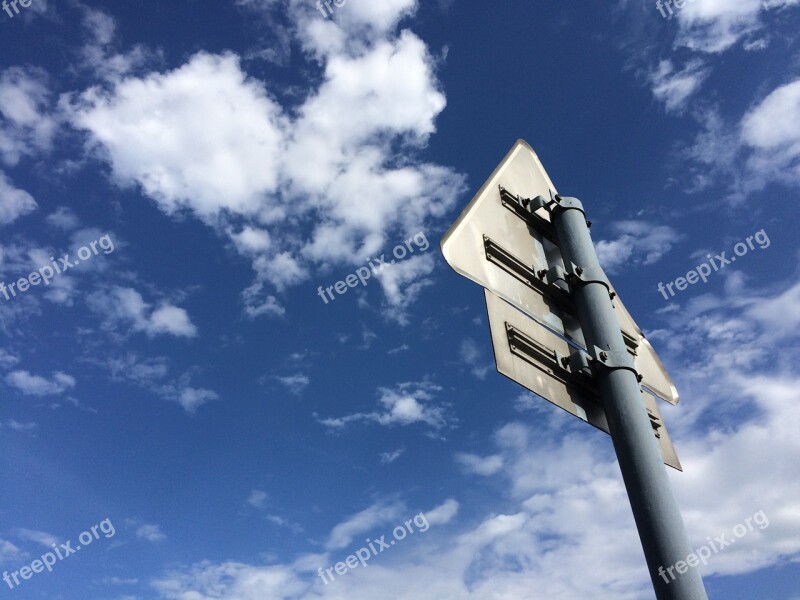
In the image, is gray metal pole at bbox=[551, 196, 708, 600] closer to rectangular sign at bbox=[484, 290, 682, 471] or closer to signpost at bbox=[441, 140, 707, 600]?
signpost at bbox=[441, 140, 707, 600]

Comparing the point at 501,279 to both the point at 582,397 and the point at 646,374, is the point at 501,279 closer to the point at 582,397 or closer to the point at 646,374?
the point at 582,397

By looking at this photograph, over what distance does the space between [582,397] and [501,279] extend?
73 cm

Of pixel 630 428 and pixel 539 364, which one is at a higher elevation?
pixel 539 364

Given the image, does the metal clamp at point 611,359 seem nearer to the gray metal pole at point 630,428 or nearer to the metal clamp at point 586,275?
the gray metal pole at point 630,428

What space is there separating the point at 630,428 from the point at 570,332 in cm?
78

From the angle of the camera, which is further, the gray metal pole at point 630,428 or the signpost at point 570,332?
the signpost at point 570,332

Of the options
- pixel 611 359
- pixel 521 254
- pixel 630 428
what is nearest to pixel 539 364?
pixel 611 359

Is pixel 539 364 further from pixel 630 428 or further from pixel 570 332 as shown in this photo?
pixel 630 428

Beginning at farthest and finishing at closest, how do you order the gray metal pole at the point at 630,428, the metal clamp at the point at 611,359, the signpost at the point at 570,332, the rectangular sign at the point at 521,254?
the rectangular sign at the point at 521,254, the metal clamp at the point at 611,359, the signpost at the point at 570,332, the gray metal pole at the point at 630,428

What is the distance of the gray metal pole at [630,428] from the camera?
224cm

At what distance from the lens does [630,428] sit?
2.55 metres

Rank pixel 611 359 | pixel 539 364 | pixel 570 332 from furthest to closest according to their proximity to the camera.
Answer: pixel 570 332
pixel 539 364
pixel 611 359

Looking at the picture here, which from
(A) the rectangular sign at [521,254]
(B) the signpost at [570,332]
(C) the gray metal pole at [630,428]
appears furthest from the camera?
(A) the rectangular sign at [521,254]

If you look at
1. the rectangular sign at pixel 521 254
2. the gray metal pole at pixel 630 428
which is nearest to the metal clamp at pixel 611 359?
the gray metal pole at pixel 630 428
